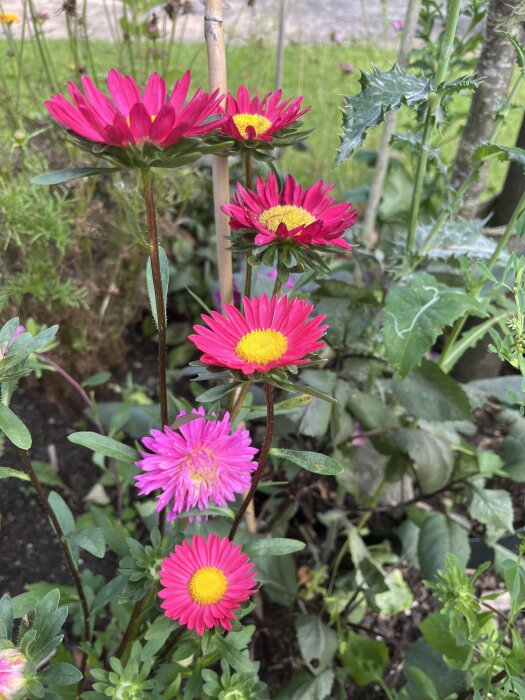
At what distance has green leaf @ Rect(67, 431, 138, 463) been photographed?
0.52 m

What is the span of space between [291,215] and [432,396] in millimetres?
410

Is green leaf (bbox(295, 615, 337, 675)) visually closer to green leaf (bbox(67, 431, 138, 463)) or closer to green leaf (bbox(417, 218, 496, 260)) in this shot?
green leaf (bbox(67, 431, 138, 463))

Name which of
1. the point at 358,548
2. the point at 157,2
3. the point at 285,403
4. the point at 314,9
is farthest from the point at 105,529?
the point at 314,9

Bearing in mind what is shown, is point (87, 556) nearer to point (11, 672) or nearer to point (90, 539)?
point (90, 539)

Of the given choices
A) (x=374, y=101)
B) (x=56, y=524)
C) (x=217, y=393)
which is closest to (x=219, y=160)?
(x=374, y=101)

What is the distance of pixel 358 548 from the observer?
3.10 ft

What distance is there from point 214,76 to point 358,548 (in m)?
0.72

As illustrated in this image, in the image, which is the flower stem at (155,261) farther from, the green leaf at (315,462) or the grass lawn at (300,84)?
the grass lawn at (300,84)

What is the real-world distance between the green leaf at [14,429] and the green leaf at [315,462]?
20 cm

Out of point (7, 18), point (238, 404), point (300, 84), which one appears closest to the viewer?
point (238, 404)

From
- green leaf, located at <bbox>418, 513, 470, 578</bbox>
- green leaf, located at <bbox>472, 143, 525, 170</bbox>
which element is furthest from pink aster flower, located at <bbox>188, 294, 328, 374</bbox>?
green leaf, located at <bbox>418, 513, 470, 578</bbox>

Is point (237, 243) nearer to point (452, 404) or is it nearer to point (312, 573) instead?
point (452, 404)

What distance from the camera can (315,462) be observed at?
477 millimetres

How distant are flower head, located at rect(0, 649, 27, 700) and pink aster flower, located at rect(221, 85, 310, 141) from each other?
0.44 meters
